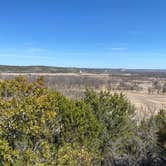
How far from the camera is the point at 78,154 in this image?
14.7 metres

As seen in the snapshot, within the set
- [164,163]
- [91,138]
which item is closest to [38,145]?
[91,138]

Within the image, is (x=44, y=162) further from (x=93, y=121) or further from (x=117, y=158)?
(x=117, y=158)

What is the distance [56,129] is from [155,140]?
1061 centimetres

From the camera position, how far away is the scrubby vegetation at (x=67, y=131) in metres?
14.6

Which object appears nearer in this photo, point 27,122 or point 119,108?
point 27,122

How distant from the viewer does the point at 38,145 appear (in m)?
16.0

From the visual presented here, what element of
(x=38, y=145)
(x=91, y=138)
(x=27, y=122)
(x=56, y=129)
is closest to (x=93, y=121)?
(x=91, y=138)

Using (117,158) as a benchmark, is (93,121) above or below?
above

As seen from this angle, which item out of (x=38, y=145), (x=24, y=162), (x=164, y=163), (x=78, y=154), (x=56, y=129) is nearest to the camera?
(x=24, y=162)

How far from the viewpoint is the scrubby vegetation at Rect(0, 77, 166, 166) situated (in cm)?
1459

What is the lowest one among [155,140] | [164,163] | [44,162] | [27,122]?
[164,163]

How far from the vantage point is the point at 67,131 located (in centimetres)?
1997

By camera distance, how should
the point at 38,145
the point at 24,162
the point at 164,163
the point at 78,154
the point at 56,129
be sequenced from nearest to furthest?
the point at 24,162 < the point at 78,154 < the point at 38,145 < the point at 56,129 < the point at 164,163

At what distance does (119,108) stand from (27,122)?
13690 mm
